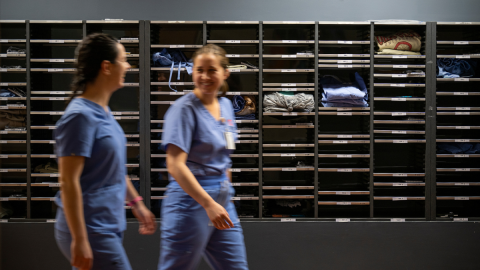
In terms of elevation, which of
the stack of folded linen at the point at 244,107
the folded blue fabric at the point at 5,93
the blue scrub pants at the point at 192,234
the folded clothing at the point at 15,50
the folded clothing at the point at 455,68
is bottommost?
the blue scrub pants at the point at 192,234

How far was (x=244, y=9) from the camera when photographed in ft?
12.3

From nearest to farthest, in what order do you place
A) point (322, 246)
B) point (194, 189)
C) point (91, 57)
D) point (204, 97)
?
point (91, 57) → point (194, 189) → point (204, 97) → point (322, 246)

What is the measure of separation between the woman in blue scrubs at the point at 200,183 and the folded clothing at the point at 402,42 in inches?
97.8

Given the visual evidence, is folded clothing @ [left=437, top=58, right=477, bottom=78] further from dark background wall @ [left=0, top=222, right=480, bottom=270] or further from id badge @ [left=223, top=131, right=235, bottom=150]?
id badge @ [left=223, top=131, right=235, bottom=150]

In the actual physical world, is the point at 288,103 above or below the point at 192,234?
above

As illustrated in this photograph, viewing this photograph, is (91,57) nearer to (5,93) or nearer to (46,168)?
(46,168)

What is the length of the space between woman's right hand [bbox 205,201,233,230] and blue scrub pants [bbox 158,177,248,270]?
9 cm

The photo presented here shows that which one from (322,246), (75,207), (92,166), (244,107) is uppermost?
(244,107)

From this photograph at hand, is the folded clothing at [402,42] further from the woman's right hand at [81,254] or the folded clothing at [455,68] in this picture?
the woman's right hand at [81,254]

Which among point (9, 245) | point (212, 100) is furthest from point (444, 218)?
point (9, 245)

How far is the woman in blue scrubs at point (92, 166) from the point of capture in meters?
1.15

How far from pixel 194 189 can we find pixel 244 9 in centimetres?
290

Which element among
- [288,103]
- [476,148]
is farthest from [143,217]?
[476,148]

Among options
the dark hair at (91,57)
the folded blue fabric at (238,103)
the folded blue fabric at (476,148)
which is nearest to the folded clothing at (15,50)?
the folded blue fabric at (238,103)
